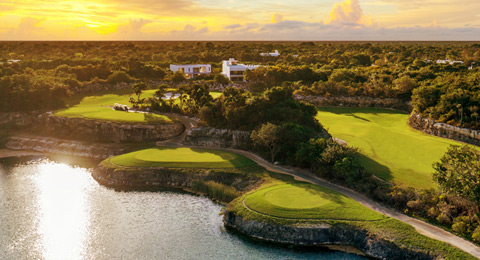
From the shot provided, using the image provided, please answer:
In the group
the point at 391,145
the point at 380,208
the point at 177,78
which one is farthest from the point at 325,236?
the point at 177,78

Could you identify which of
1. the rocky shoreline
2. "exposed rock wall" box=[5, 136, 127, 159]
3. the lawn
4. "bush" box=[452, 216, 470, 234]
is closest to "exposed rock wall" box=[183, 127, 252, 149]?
the lawn

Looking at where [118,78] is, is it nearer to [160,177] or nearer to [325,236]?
[160,177]

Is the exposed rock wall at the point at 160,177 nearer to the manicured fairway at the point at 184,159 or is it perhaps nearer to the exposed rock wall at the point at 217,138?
the manicured fairway at the point at 184,159

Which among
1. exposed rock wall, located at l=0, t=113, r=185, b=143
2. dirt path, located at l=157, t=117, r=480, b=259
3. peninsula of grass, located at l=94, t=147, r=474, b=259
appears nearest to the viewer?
dirt path, located at l=157, t=117, r=480, b=259

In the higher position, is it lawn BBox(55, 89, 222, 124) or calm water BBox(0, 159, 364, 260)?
lawn BBox(55, 89, 222, 124)

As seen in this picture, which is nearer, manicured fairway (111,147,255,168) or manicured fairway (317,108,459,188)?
manicured fairway (317,108,459,188)

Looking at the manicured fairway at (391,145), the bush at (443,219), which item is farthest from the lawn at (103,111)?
the bush at (443,219)

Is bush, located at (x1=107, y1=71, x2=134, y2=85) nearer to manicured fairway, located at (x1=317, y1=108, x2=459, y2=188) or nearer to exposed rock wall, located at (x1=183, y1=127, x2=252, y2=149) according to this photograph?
exposed rock wall, located at (x1=183, y1=127, x2=252, y2=149)

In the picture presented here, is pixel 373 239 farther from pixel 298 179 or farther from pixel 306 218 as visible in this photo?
pixel 298 179
